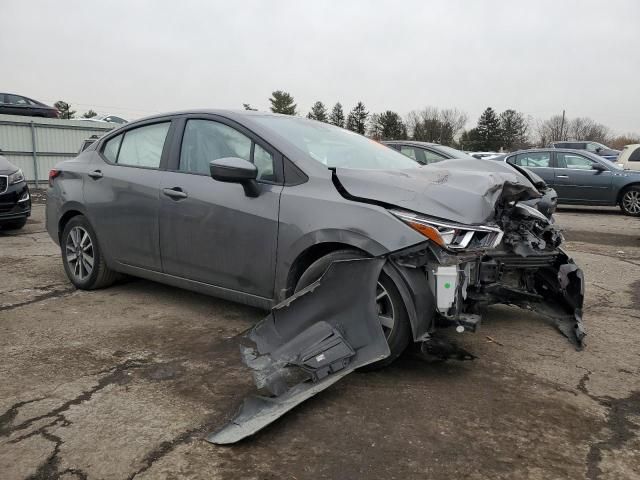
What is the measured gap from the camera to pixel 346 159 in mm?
3895

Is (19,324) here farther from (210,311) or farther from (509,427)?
(509,427)

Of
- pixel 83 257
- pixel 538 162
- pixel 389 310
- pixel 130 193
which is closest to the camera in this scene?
pixel 389 310

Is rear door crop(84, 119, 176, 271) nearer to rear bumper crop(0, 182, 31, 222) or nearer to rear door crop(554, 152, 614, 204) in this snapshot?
rear bumper crop(0, 182, 31, 222)

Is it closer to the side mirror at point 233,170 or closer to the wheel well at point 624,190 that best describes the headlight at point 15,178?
the side mirror at point 233,170

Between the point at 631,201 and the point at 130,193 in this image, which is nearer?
the point at 130,193

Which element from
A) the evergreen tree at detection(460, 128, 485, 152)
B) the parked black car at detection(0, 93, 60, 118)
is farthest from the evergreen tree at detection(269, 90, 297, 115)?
the parked black car at detection(0, 93, 60, 118)

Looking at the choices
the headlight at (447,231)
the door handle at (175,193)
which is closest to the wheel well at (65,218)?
the door handle at (175,193)

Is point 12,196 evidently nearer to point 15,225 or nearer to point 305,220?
point 15,225

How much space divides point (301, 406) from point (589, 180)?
11.9m

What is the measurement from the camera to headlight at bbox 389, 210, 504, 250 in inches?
116

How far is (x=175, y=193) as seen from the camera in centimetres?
408

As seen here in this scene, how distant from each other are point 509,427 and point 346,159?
2067 mm

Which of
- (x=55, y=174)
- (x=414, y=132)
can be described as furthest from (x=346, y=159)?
(x=414, y=132)

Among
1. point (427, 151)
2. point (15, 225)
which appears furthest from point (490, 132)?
point (15, 225)
